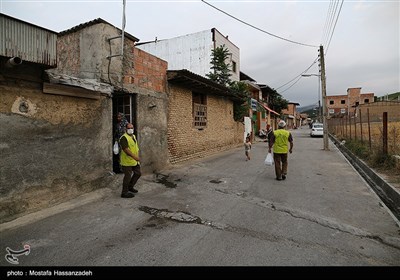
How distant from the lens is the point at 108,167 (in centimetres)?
637

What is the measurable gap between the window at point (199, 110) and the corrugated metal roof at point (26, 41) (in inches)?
298

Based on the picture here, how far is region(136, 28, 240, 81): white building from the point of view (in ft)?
66.6

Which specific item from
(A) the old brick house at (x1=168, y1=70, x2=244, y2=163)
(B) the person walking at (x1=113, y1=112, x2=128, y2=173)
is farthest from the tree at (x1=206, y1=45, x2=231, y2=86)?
(B) the person walking at (x1=113, y1=112, x2=128, y2=173)

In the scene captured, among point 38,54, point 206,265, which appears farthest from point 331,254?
point 38,54

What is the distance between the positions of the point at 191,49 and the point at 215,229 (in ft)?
62.9

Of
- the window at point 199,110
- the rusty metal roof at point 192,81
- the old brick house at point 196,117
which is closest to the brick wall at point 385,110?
the old brick house at point 196,117

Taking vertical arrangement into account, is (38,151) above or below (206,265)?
above

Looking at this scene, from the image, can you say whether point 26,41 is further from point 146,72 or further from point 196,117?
point 196,117

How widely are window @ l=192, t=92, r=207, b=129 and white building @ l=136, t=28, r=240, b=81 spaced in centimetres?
823

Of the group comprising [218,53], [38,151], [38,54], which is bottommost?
[38,151]

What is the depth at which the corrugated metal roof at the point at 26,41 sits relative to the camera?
12.5 feet

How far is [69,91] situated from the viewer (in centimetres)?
528
